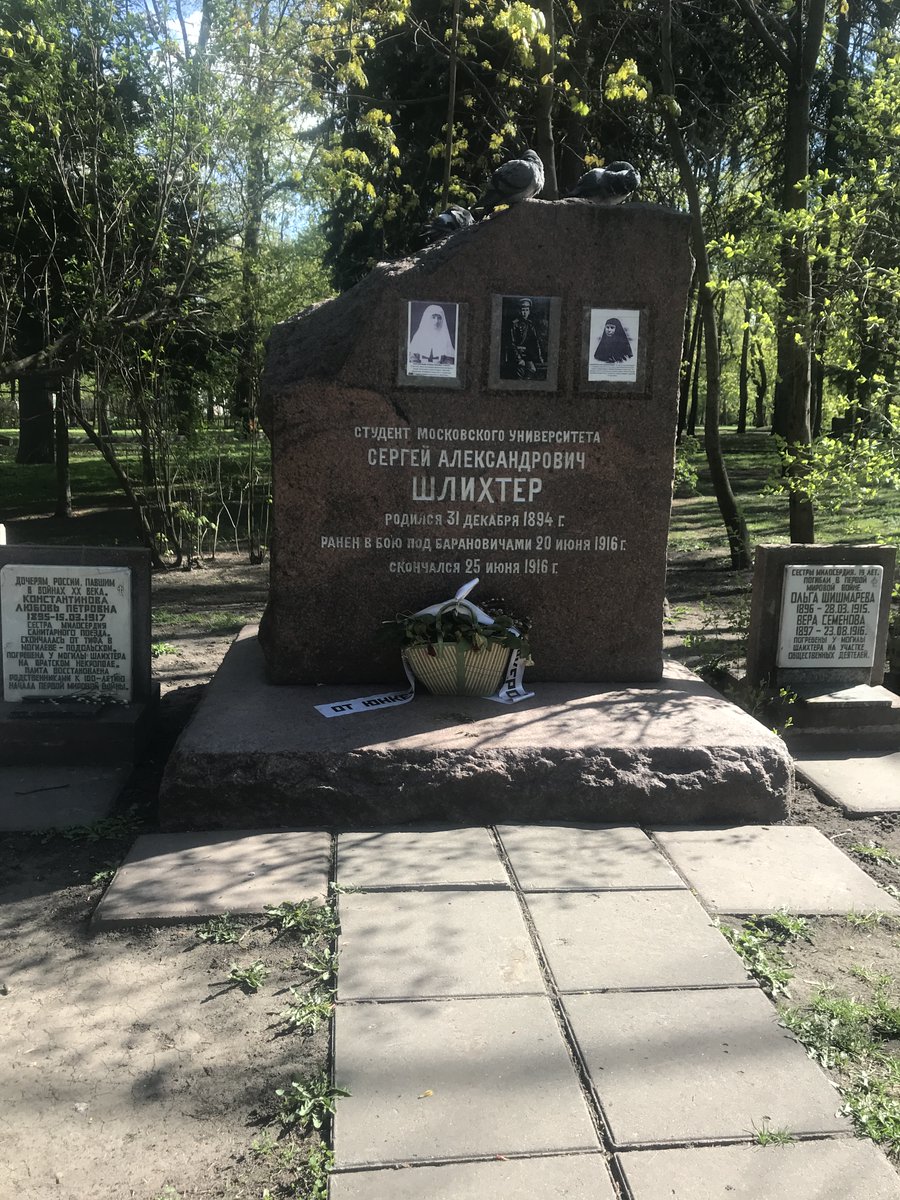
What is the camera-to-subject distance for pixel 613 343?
4930mm

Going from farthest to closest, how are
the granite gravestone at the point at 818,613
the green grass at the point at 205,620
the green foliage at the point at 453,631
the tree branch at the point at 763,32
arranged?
the tree branch at the point at 763,32, the green grass at the point at 205,620, the granite gravestone at the point at 818,613, the green foliage at the point at 453,631

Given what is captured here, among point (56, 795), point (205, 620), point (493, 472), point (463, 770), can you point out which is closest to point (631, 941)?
point (463, 770)

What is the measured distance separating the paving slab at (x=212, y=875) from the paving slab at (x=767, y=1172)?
5.08 ft

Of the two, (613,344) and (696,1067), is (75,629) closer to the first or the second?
(613,344)

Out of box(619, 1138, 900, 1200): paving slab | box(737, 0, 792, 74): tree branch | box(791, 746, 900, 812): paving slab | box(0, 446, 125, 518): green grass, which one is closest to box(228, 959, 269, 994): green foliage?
box(619, 1138, 900, 1200): paving slab

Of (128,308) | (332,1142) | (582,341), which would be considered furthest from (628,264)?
(128,308)

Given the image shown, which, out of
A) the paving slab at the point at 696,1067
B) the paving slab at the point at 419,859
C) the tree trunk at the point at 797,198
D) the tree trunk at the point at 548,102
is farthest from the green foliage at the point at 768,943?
the tree trunk at the point at 548,102

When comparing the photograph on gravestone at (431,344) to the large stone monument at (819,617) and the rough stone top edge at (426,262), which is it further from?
the large stone monument at (819,617)

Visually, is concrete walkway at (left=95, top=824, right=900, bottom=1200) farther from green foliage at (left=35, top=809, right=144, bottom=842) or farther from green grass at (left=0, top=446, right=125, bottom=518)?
green grass at (left=0, top=446, right=125, bottom=518)

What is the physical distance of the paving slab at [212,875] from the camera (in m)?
3.33

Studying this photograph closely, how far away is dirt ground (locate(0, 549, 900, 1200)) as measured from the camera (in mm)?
2230

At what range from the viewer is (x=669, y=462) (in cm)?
507

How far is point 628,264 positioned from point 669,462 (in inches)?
39.2

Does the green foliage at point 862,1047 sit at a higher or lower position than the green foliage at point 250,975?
higher
